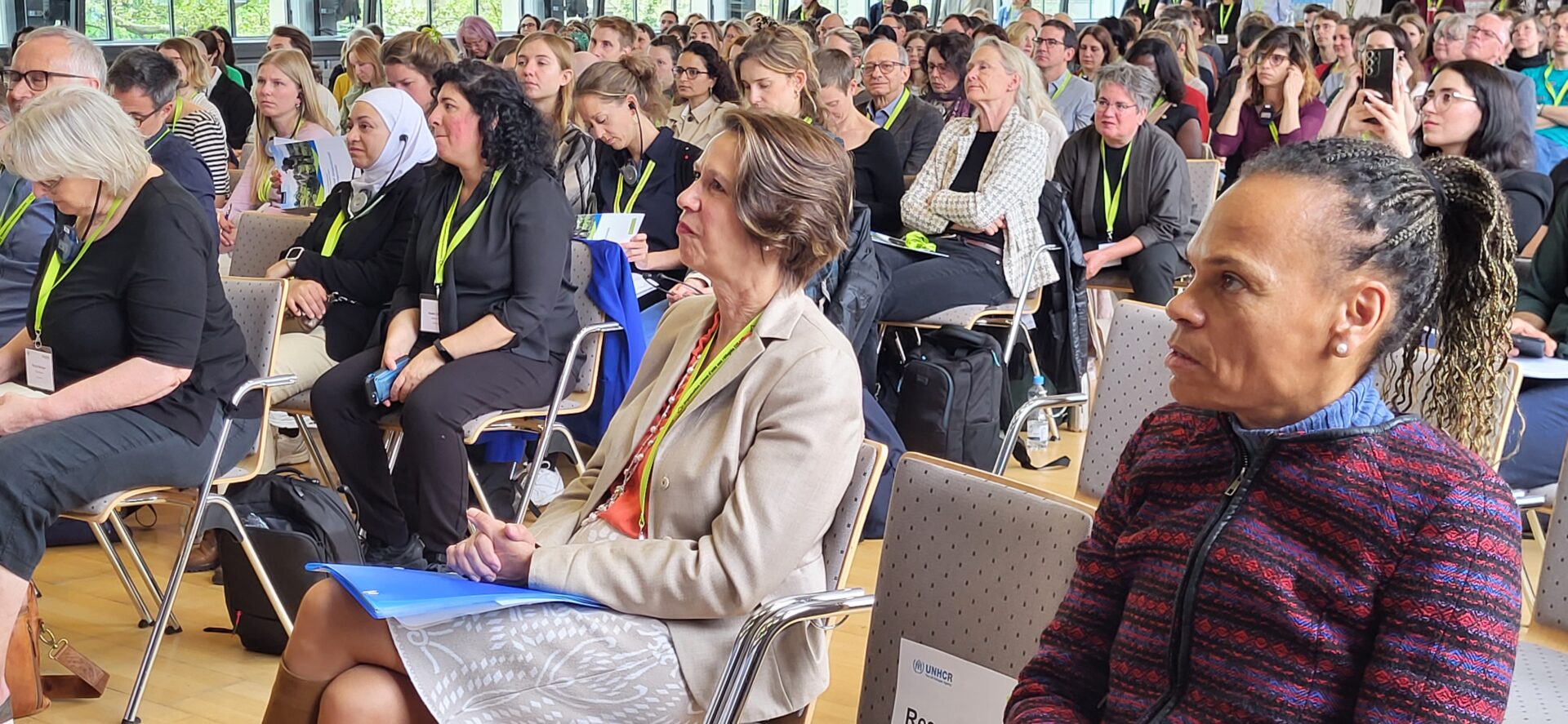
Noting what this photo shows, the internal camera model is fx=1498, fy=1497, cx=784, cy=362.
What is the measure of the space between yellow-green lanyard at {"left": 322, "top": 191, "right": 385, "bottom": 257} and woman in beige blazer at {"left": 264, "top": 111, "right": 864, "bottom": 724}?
97.4 inches

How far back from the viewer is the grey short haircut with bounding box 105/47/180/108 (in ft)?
16.0

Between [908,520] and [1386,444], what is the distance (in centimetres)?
76

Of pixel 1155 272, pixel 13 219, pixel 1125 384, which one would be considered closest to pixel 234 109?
pixel 13 219

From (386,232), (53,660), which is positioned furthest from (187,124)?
(53,660)

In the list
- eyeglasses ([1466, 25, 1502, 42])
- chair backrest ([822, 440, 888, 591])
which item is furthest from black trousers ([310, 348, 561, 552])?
eyeglasses ([1466, 25, 1502, 42])

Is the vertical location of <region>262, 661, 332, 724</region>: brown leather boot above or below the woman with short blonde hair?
below

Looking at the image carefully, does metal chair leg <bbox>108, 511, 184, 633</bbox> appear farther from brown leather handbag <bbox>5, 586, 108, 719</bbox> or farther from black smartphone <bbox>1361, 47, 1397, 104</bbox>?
black smartphone <bbox>1361, 47, 1397, 104</bbox>

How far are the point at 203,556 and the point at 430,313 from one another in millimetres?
878

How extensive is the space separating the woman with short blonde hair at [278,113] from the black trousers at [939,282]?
2.58 meters

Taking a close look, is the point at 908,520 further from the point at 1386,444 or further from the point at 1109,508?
the point at 1386,444

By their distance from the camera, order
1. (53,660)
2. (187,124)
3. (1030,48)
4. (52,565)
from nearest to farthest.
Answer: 1. (53,660)
2. (52,565)
3. (187,124)
4. (1030,48)

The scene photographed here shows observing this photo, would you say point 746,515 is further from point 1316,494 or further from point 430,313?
point 430,313

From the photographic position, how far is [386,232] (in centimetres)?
432

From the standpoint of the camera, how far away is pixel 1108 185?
17.4 ft
